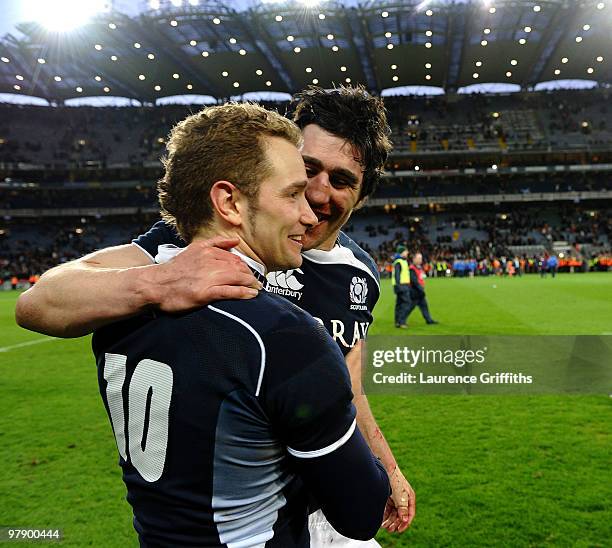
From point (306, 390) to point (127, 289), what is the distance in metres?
0.54

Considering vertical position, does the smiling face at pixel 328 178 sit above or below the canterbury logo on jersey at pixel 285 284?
above

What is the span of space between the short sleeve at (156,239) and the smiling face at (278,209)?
0.50 metres

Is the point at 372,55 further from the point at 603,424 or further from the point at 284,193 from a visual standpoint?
the point at 284,193

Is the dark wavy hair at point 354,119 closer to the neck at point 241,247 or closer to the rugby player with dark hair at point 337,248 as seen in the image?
the rugby player with dark hair at point 337,248

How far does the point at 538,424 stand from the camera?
5.94m

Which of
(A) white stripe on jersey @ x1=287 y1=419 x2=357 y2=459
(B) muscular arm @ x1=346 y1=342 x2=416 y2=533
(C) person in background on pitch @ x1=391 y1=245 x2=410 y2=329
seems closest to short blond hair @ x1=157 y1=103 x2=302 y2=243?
(A) white stripe on jersey @ x1=287 y1=419 x2=357 y2=459

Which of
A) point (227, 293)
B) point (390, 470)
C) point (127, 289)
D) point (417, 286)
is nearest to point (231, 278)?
point (227, 293)

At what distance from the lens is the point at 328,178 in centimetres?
227

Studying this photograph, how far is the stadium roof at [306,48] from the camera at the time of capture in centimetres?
3556

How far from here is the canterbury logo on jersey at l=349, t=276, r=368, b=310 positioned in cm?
247

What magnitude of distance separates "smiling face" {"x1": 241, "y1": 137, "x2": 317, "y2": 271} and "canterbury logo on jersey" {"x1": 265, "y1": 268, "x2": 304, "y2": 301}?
0.83 m

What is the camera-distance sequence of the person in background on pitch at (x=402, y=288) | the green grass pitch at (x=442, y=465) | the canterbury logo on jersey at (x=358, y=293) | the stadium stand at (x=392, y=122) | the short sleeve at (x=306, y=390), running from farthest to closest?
the stadium stand at (x=392, y=122), the person in background on pitch at (x=402, y=288), the green grass pitch at (x=442, y=465), the canterbury logo on jersey at (x=358, y=293), the short sleeve at (x=306, y=390)

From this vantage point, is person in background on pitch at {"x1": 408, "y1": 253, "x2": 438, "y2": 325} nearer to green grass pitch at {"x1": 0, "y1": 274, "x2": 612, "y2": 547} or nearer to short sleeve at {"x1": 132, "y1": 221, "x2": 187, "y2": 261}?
green grass pitch at {"x1": 0, "y1": 274, "x2": 612, "y2": 547}

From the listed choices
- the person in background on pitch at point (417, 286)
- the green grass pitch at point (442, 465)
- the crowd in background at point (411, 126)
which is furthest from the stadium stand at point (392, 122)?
the green grass pitch at point (442, 465)
